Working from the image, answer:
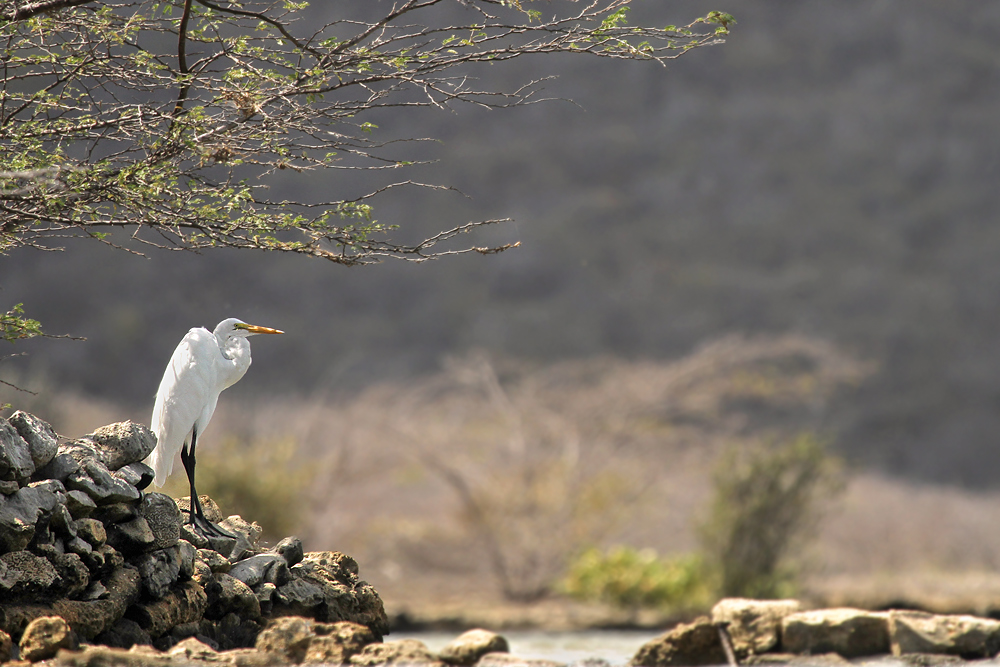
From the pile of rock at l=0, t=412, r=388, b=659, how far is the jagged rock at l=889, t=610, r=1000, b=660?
2.49 metres

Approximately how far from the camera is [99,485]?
2.91 m

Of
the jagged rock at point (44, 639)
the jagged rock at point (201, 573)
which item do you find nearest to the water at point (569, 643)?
the jagged rock at point (201, 573)

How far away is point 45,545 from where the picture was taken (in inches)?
107

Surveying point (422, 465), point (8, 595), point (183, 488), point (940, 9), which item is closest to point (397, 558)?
point (422, 465)

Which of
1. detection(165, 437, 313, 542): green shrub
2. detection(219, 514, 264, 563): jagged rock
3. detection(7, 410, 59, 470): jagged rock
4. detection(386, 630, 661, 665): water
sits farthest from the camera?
detection(165, 437, 313, 542): green shrub

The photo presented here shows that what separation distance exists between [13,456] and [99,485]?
277mm

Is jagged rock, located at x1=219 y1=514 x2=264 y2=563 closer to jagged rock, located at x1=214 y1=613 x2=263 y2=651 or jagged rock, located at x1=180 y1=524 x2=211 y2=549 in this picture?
jagged rock, located at x1=180 y1=524 x2=211 y2=549

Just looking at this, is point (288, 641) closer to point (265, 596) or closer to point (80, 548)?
point (265, 596)

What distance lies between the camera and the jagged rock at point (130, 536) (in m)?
2.95

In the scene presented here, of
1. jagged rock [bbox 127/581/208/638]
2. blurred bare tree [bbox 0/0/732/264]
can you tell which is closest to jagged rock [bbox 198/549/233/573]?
jagged rock [bbox 127/581/208/638]

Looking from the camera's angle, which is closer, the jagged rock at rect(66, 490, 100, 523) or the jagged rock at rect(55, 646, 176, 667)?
the jagged rock at rect(55, 646, 176, 667)

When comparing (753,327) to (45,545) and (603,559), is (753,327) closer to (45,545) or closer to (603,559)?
(603,559)

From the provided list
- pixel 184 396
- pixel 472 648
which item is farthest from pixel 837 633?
pixel 184 396

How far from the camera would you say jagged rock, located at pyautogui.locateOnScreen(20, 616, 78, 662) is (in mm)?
2457
